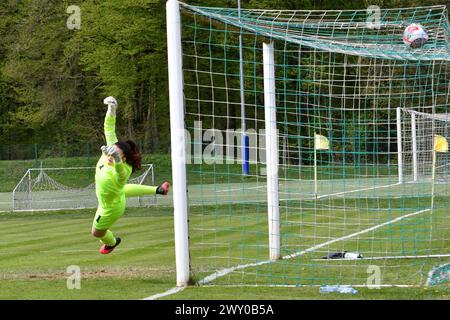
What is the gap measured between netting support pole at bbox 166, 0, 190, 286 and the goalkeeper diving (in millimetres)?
236

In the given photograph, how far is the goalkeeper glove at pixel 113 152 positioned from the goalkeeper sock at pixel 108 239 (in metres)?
1.39

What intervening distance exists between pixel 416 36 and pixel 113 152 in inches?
192

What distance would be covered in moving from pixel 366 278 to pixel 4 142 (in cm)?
5486

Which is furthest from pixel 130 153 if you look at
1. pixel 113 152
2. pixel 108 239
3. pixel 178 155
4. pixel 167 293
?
pixel 167 293

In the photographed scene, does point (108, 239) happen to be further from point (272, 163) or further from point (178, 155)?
point (272, 163)

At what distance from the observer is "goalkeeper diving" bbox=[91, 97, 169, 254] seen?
1100 centimetres

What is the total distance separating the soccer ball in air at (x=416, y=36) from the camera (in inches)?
477

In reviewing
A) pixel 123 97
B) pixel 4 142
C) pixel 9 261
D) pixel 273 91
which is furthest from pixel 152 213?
pixel 4 142

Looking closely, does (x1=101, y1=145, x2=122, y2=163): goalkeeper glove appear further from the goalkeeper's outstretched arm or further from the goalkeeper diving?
the goalkeeper's outstretched arm

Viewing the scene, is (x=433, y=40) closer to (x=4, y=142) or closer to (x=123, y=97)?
(x=123, y=97)

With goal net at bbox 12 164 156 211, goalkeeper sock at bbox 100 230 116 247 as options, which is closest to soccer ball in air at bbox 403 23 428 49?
goalkeeper sock at bbox 100 230 116 247

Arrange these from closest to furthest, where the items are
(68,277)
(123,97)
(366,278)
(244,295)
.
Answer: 1. (244,295)
2. (366,278)
3. (68,277)
4. (123,97)

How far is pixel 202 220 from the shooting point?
22.2 m

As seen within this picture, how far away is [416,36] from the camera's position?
39.9 feet
